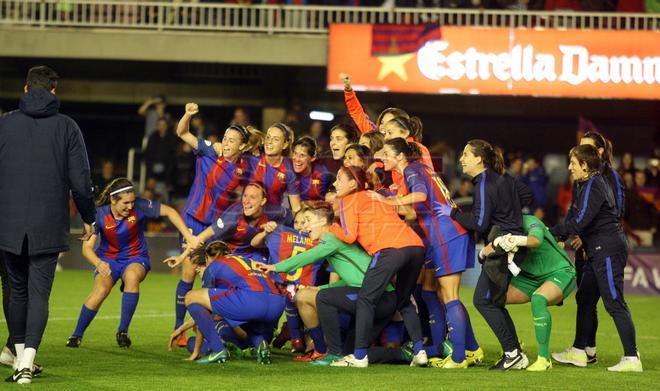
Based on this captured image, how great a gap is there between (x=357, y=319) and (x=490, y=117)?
14775 mm

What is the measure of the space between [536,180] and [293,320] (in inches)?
425

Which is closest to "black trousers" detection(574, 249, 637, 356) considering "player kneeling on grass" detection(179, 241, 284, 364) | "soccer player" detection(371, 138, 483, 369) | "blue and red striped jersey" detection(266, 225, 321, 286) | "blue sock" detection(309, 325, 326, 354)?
"soccer player" detection(371, 138, 483, 369)

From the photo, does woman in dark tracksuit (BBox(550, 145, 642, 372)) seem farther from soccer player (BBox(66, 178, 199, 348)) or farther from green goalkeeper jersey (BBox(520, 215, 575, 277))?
soccer player (BBox(66, 178, 199, 348))

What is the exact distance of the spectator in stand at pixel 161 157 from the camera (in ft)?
63.7

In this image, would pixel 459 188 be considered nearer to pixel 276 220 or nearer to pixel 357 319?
pixel 276 220

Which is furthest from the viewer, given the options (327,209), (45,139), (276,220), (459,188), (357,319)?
(459,188)

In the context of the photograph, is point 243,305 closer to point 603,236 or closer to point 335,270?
point 335,270

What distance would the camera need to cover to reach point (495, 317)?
860 cm

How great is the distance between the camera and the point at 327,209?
30.3 ft

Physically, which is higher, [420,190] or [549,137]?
[549,137]

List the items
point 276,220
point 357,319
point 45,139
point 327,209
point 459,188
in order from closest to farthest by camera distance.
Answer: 1. point 45,139
2. point 357,319
3. point 327,209
4. point 276,220
5. point 459,188

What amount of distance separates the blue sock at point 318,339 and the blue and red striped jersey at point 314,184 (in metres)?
1.88

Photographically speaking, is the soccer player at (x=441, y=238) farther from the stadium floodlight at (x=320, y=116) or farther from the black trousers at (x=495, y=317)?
the stadium floodlight at (x=320, y=116)

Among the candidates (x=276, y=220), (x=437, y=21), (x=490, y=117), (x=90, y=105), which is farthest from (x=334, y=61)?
(x=276, y=220)
